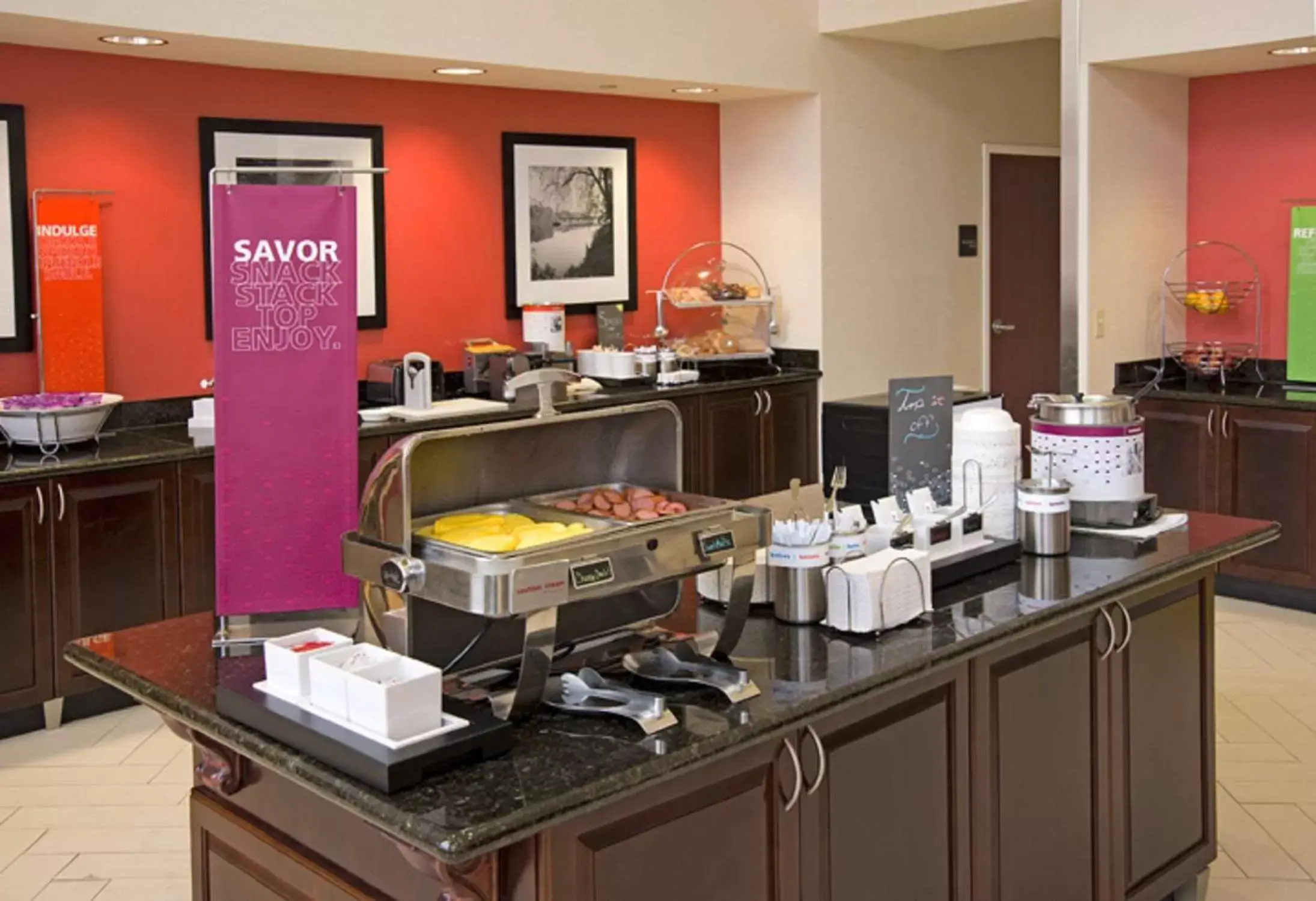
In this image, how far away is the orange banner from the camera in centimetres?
542

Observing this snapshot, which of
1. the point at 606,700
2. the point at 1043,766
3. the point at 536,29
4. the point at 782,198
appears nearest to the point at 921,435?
the point at 1043,766

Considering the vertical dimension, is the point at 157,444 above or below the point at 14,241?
below

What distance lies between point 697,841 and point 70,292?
403 cm

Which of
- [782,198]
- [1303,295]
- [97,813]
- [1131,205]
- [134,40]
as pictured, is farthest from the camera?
[782,198]

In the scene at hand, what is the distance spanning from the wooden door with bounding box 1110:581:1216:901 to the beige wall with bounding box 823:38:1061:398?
3.93 meters

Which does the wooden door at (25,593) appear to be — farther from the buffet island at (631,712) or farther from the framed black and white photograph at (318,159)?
the buffet island at (631,712)

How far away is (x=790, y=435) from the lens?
7359mm

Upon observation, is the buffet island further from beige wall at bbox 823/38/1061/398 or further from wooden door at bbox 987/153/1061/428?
wooden door at bbox 987/153/1061/428

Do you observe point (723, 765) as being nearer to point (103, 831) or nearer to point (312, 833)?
point (312, 833)

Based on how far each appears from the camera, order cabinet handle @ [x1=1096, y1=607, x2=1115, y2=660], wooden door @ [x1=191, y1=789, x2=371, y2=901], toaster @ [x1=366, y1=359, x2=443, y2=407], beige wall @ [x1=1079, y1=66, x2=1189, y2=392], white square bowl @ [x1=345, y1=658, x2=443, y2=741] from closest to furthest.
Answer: white square bowl @ [x1=345, y1=658, x2=443, y2=741], wooden door @ [x1=191, y1=789, x2=371, y2=901], cabinet handle @ [x1=1096, y1=607, x2=1115, y2=660], toaster @ [x1=366, y1=359, x2=443, y2=407], beige wall @ [x1=1079, y1=66, x2=1189, y2=392]

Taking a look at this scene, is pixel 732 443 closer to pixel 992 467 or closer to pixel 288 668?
pixel 992 467

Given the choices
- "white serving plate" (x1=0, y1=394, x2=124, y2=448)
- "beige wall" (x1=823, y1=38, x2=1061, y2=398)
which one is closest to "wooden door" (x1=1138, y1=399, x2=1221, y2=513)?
"beige wall" (x1=823, y1=38, x2=1061, y2=398)

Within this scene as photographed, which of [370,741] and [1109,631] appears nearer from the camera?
[370,741]

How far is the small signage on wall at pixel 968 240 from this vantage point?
820cm
